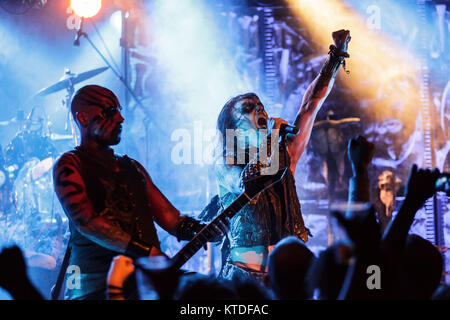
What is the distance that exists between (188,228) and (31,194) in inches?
231

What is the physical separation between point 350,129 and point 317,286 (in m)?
6.86

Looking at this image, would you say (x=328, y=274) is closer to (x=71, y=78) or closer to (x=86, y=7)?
(x=86, y=7)

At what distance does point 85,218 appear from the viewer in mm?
2492

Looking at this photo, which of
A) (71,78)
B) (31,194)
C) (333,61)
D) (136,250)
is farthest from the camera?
(71,78)

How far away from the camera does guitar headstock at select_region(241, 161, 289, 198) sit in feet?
8.70

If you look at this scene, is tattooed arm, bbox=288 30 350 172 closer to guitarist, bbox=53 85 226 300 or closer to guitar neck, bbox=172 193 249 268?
guitar neck, bbox=172 193 249 268

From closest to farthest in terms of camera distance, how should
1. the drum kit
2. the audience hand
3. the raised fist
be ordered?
the audience hand, the raised fist, the drum kit

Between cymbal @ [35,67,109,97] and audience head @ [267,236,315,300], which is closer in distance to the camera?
audience head @ [267,236,315,300]

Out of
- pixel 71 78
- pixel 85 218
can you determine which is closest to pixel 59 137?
pixel 71 78

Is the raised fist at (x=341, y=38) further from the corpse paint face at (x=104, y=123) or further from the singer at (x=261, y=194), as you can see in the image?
the corpse paint face at (x=104, y=123)

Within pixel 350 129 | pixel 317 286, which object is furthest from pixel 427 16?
pixel 317 286

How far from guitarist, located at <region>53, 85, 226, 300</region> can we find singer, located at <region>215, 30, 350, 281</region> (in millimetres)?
534

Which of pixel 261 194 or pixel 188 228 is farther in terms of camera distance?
pixel 261 194

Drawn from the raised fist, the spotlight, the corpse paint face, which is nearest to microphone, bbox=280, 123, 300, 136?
the raised fist
